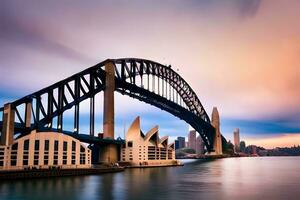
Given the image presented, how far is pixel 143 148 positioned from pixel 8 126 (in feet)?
148

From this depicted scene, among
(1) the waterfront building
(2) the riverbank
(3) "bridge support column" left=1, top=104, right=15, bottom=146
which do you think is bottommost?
(2) the riverbank

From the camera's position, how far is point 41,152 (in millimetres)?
66750

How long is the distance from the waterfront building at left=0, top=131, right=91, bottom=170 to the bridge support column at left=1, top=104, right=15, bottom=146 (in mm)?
4296

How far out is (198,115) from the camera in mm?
192125

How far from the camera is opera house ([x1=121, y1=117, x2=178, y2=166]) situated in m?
106

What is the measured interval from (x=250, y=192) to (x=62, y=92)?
63004mm

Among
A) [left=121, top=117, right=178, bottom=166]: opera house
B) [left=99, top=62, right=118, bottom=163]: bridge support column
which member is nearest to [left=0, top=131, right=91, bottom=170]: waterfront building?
[left=99, top=62, right=118, bottom=163]: bridge support column

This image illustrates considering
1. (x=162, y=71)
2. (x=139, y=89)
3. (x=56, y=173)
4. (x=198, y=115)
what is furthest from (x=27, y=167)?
(x=198, y=115)

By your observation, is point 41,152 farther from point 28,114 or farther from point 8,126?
point 28,114

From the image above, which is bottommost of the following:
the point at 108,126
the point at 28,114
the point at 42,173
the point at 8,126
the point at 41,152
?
the point at 42,173

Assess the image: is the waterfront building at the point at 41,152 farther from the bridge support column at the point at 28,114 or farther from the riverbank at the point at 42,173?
the bridge support column at the point at 28,114

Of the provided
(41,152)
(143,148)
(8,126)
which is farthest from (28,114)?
(143,148)

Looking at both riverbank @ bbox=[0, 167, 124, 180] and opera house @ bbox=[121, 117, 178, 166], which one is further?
opera house @ bbox=[121, 117, 178, 166]

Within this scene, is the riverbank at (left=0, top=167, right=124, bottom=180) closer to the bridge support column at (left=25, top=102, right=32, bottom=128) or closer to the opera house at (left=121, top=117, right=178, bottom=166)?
the bridge support column at (left=25, top=102, right=32, bottom=128)
